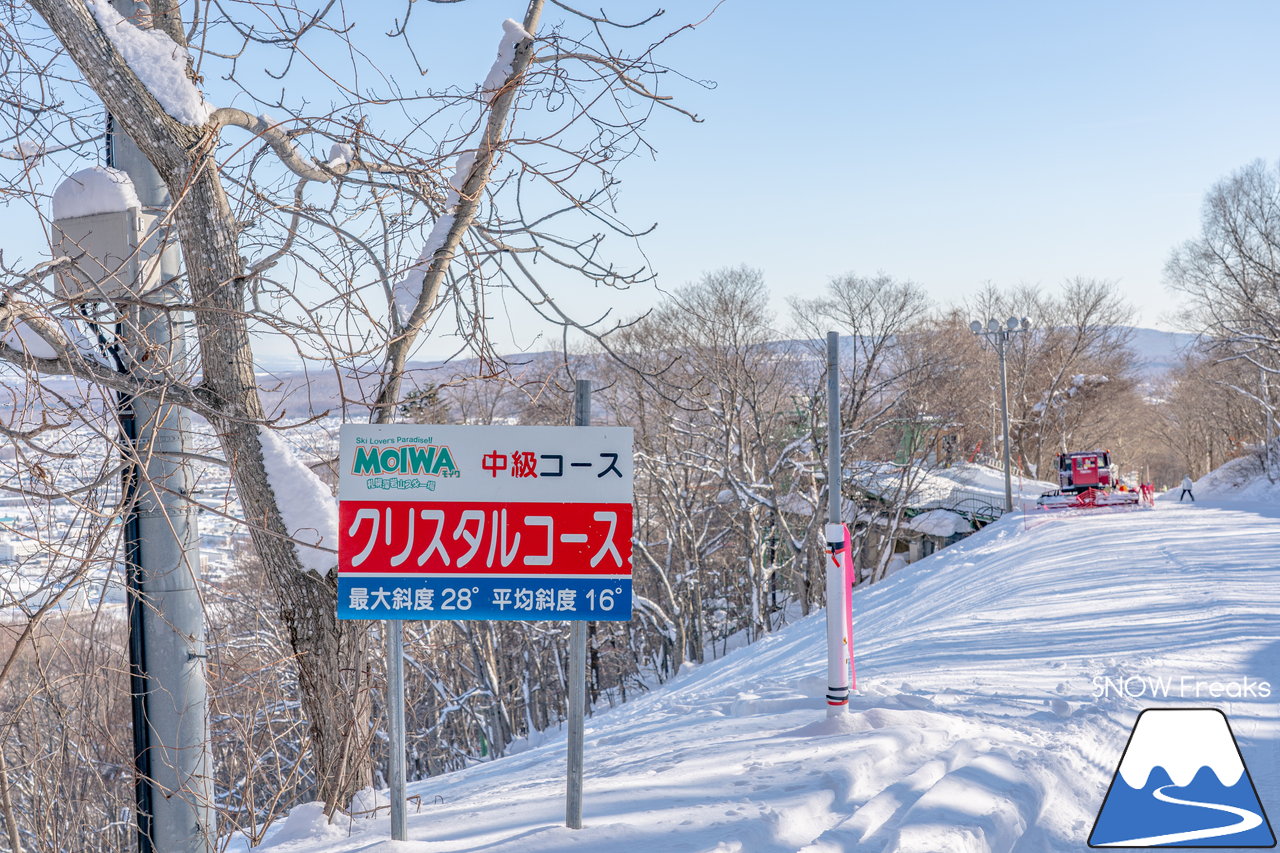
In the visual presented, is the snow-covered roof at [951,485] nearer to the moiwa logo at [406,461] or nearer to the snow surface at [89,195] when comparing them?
the moiwa logo at [406,461]

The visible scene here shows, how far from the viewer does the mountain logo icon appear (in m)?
3.86

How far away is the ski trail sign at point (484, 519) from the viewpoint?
3807 millimetres

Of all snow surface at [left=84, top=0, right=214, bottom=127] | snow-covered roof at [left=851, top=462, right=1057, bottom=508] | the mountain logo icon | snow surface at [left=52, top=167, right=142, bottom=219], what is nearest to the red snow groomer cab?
snow-covered roof at [left=851, top=462, right=1057, bottom=508]

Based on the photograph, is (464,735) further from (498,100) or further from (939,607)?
(498,100)

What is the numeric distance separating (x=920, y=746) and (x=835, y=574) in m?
→ 1.13

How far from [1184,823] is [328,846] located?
3919 millimetres

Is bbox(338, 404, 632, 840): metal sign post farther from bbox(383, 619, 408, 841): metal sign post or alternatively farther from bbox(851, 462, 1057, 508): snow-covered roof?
bbox(851, 462, 1057, 508): snow-covered roof

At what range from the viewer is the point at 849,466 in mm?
27828

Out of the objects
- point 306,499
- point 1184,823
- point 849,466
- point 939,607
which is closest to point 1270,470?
point 849,466

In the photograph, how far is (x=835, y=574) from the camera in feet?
18.5

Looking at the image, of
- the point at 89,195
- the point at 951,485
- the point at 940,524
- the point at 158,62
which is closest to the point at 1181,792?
the point at 89,195

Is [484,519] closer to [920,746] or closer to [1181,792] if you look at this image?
[920,746]

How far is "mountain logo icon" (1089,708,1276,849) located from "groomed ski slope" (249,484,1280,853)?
93 millimetres

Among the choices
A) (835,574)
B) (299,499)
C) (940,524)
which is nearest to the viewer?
(299,499)
